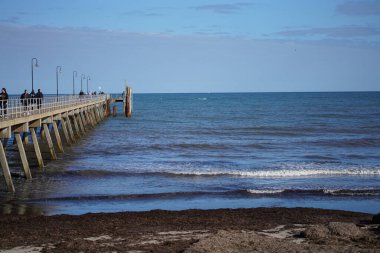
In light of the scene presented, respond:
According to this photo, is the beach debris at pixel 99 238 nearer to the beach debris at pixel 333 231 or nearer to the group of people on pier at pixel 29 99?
the beach debris at pixel 333 231

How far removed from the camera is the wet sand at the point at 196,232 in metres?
10.8

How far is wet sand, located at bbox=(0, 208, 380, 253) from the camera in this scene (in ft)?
35.6

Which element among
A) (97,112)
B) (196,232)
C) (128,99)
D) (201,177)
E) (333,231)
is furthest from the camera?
(128,99)

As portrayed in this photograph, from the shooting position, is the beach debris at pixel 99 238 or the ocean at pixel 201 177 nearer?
the beach debris at pixel 99 238

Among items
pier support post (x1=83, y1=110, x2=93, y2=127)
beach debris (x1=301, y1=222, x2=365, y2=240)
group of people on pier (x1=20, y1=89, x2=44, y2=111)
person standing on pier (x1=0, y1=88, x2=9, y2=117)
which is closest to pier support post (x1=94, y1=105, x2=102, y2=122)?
pier support post (x1=83, y1=110, x2=93, y2=127)

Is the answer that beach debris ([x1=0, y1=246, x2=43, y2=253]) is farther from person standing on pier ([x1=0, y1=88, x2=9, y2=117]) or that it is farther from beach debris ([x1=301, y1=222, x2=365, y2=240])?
person standing on pier ([x1=0, y1=88, x2=9, y2=117])

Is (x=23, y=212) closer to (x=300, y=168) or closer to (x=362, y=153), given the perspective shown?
(x=300, y=168)

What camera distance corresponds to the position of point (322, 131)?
5047cm

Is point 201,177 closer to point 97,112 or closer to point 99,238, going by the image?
point 99,238

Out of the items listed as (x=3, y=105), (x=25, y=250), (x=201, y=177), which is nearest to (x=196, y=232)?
(x=25, y=250)

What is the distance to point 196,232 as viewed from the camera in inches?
499

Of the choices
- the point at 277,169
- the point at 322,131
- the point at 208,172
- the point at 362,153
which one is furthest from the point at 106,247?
the point at 322,131

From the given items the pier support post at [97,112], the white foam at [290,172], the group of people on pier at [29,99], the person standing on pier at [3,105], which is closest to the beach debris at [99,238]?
the person standing on pier at [3,105]

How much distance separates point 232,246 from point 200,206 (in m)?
6.43
